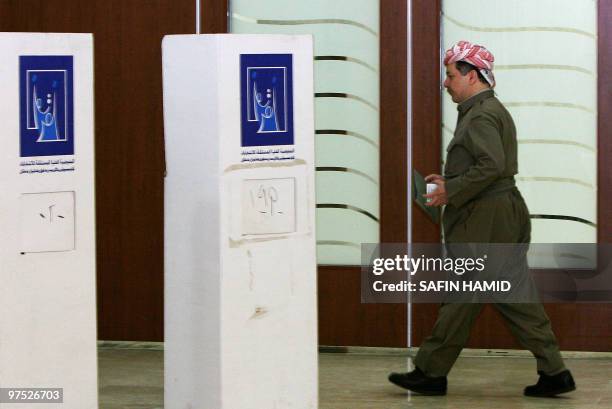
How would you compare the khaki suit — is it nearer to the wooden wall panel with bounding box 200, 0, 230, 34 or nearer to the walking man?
the walking man

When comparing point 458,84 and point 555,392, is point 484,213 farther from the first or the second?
point 555,392

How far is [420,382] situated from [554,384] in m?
0.56

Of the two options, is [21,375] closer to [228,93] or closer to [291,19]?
[228,93]

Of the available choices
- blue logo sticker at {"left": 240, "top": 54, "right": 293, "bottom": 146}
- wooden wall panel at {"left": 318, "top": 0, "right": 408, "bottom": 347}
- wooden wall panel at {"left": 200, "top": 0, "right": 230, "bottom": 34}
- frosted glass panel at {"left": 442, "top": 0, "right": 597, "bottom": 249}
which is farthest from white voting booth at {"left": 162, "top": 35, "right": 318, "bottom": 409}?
wooden wall panel at {"left": 200, "top": 0, "right": 230, "bottom": 34}

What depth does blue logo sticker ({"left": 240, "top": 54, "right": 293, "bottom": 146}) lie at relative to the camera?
3805 millimetres

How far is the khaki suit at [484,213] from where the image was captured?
16.4 feet

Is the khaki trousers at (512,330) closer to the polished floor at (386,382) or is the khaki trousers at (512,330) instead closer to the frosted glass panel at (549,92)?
the polished floor at (386,382)

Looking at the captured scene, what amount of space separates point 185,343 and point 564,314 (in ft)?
8.77

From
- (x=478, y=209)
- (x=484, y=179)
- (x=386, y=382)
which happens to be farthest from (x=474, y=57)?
(x=386, y=382)

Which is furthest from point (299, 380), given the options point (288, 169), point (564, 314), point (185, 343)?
point (564, 314)

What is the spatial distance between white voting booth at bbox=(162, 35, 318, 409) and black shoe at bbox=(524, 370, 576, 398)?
145 cm

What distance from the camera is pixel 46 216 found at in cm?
371

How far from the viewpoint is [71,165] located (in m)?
3.74
